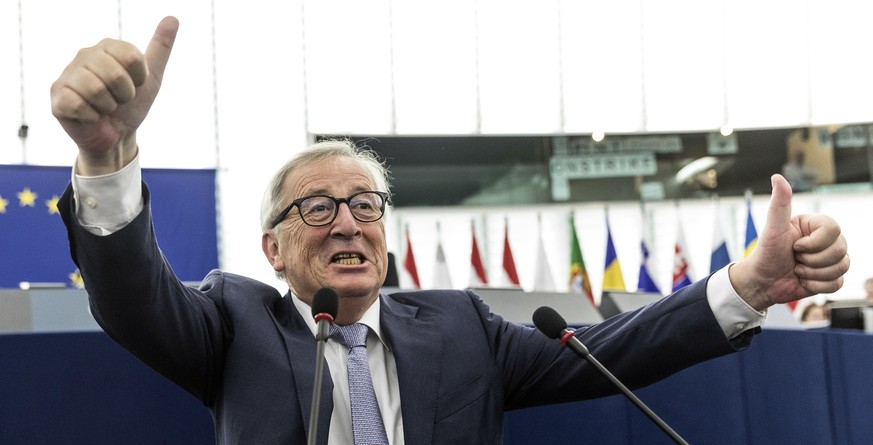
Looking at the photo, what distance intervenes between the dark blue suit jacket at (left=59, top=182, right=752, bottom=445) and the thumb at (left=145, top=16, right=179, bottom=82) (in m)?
0.25

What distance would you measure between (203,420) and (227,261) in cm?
938

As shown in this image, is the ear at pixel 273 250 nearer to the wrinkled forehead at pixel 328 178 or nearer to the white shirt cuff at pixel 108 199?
the wrinkled forehead at pixel 328 178

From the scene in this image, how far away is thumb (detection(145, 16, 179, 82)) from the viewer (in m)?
1.47

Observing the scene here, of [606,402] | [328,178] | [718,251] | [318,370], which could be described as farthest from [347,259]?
[718,251]

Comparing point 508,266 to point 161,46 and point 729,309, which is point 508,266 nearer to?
point 729,309

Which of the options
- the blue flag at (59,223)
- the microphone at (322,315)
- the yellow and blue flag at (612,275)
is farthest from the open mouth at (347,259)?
the yellow and blue flag at (612,275)

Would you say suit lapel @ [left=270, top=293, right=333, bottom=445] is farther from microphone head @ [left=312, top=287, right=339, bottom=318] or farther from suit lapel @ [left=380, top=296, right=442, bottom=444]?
microphone head @ [left=312, top=287, right=339, bottom=318]

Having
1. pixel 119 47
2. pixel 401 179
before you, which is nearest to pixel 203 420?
pixel 119 47

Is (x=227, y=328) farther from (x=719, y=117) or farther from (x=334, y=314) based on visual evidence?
(x=719, y=117)

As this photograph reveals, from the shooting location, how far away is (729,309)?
1922 mm

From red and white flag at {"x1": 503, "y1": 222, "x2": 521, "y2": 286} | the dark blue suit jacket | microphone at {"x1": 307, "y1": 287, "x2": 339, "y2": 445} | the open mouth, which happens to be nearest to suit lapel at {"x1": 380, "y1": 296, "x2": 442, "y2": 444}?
the dark blue suit jacket

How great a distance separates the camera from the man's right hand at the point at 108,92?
4.47 ft

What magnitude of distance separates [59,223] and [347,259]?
579 centimetres

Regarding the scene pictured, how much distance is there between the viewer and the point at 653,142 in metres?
13.9
